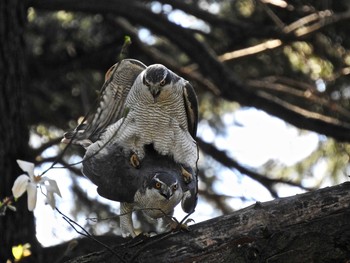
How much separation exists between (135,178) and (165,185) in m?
0.33

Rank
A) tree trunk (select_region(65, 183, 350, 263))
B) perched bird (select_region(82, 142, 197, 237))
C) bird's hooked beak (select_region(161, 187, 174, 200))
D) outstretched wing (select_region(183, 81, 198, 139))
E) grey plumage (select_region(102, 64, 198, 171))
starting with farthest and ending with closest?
outstretched wing (select_region(183, 81, 198, 139)), grey plumage (select_region(102, 64, 198, 171)), perched bird (select_region(82, 142, 197, 237)), bird's hooked beak (select_region(161, 187, 174, 200)), tree trunk (select_region(65, 183, 350, 263))

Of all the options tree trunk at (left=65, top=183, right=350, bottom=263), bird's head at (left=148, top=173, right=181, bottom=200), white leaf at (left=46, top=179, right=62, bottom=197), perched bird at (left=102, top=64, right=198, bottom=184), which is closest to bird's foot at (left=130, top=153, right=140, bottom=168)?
perched bird at (left=102, top=64, right=198, bottom=184)

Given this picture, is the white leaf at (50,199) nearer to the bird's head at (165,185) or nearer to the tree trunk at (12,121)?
the bird's head at (165,185)

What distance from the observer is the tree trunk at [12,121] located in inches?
223

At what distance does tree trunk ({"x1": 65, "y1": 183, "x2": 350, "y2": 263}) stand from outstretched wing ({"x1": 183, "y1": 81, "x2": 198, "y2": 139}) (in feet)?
5.21

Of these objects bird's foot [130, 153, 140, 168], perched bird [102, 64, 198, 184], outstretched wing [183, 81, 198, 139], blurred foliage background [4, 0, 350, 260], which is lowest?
bird's foot [130, 153, 140, 168]

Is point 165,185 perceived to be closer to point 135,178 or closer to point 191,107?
point 135,178

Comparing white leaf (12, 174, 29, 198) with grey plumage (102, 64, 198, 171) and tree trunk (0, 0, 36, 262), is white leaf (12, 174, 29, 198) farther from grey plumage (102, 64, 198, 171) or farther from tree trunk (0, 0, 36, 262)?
tree trunk (0, 0, 36, 262)

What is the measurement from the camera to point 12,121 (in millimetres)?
5812

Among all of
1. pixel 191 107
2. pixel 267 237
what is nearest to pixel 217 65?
pixel 191 107

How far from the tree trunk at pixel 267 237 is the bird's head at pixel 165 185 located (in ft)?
3.10

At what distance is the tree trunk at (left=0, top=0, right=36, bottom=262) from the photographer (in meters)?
5.67

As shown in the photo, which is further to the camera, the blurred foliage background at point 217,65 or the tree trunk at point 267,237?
the blurred foliage background at point 217,65

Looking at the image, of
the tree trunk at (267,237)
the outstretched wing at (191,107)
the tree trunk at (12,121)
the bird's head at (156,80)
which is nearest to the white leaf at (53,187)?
the tree trunk at (267,237)
